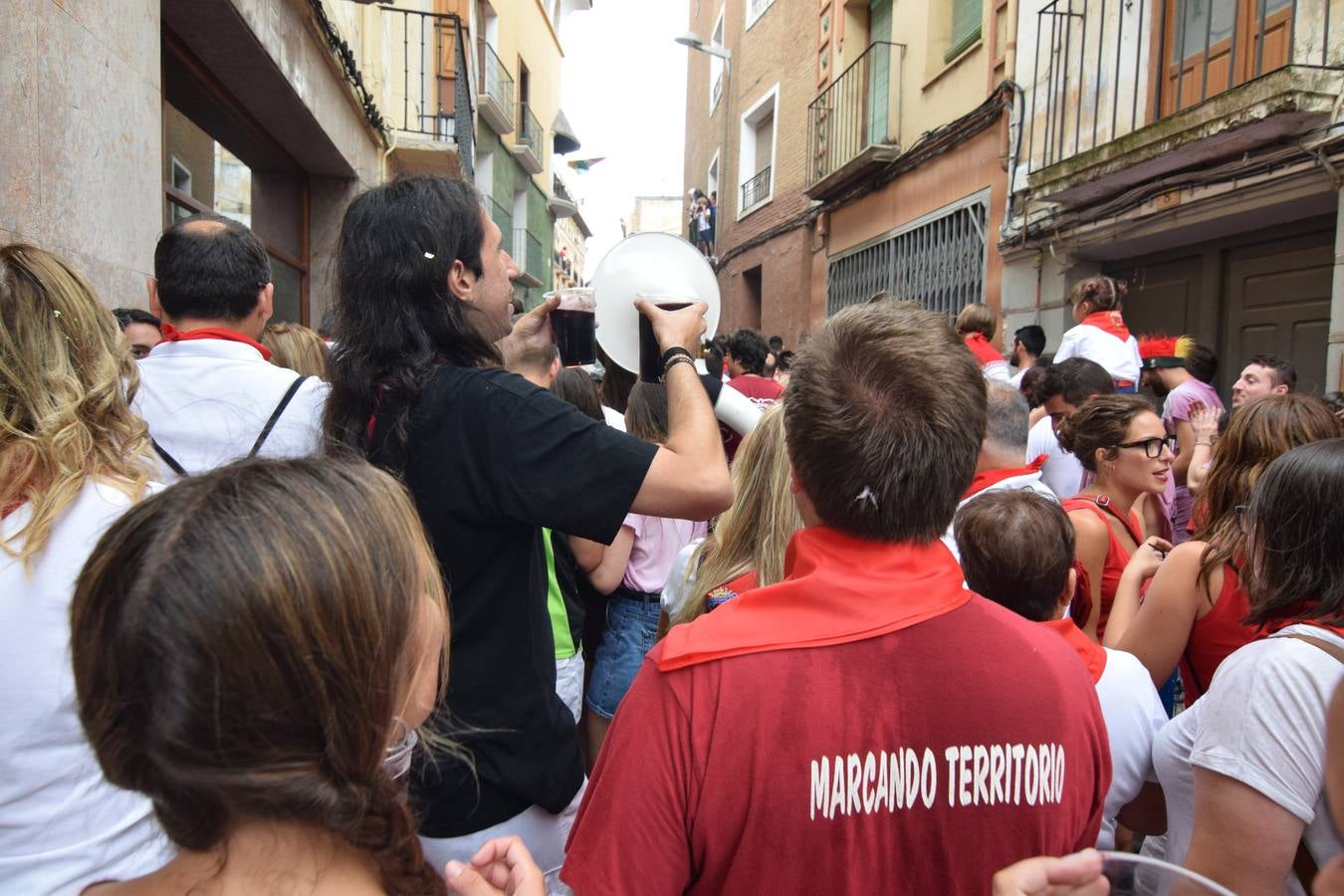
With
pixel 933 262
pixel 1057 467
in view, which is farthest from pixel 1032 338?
pixel 933 262

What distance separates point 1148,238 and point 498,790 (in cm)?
675

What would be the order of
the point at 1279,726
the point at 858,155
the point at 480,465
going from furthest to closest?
the point at 858,155, the point at 480,465, the point at 1279,726

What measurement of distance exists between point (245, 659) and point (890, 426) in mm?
778

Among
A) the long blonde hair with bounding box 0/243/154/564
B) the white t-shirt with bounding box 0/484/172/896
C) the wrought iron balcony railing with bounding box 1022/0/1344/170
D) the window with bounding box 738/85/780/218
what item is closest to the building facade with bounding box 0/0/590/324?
the long blonde hair with bounding box 0/243/154/564

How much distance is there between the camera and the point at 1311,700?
134 centimetres

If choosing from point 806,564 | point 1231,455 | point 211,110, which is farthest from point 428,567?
point 211,110

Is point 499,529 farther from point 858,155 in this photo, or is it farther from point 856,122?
point 856,122

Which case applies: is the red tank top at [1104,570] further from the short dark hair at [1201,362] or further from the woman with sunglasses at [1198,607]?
the short dark hair at [1201,362]

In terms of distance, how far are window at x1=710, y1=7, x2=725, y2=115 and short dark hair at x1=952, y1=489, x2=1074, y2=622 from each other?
18.5m

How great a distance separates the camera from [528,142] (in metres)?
18.2

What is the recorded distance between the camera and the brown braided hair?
772mm

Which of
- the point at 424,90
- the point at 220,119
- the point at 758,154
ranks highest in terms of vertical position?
the point at 758,154

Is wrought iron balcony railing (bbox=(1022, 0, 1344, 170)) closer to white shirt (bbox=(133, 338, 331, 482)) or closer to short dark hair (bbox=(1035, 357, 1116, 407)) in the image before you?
short dark hair (bbox=(1035, 357, 1116, 407))

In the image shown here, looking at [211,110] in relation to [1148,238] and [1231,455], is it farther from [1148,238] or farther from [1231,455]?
[1148,238]
